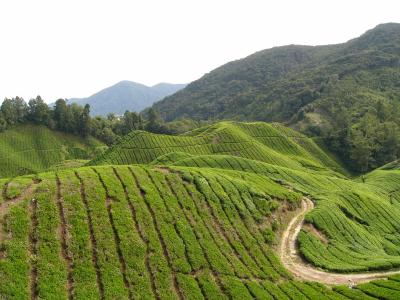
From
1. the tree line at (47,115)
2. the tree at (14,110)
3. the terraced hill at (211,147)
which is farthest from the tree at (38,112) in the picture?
the terraced hill at (211,147)

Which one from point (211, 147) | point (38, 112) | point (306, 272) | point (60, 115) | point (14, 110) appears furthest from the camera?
point (60, 115)

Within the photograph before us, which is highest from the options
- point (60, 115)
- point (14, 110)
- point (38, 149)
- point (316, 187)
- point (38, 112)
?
point (14, 110)

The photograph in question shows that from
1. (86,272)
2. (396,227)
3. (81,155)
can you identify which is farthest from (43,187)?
(81,155)

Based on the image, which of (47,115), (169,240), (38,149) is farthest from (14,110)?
(169,240)

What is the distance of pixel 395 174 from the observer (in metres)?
97.1

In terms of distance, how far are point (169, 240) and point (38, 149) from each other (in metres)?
153

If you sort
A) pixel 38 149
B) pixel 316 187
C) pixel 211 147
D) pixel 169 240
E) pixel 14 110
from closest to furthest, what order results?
pixel 169 240
pixel 316 187
pixel 211 147
pixel 38 149
pixel 14 110

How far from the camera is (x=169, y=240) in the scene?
34.8 meters

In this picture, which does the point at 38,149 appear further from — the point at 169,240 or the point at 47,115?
the point at 169,240

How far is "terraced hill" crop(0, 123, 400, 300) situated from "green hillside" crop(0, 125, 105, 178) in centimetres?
10884

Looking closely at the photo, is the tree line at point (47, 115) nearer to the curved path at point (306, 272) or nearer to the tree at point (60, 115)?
the tree at point (60, 115)

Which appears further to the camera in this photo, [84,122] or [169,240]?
[84,122]

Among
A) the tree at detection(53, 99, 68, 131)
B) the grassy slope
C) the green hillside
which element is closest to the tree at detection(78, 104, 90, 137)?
the green hillside

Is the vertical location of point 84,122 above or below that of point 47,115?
below
